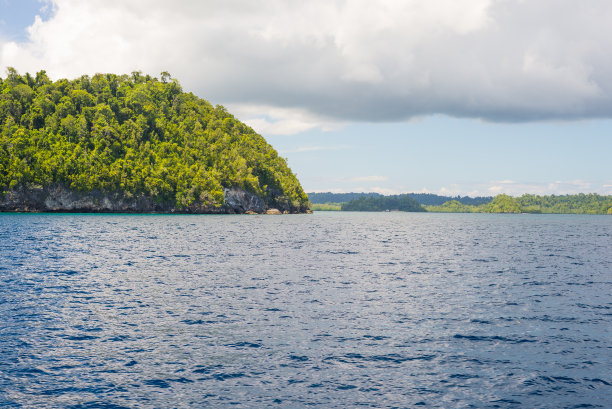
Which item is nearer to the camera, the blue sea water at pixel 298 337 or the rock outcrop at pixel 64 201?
the blue sea water at pixel 298 337

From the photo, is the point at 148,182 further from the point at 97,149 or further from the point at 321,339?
the point at 321,339

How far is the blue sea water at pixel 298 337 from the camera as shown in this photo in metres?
14.5

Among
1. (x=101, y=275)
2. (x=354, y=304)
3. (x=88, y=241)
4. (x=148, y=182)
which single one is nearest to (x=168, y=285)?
(x=101, y=275)

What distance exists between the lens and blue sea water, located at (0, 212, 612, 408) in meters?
14.5

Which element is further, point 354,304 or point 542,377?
point 354,304

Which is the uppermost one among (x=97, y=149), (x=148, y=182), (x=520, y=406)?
(x=97, y=149)

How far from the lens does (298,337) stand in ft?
67.5

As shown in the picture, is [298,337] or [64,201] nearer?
[298,337]

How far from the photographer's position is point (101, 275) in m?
37.1

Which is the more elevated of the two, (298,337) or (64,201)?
(64,201)

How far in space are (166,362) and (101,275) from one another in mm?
23311

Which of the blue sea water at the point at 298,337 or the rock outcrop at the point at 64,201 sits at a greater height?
the rock outcrop at the point at 64,201

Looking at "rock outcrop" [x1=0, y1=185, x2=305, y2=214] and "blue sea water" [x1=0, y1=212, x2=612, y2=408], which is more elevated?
"rock outcrop" [x1=0, y1=185, x2=305, y2=214]

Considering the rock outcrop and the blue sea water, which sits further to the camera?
the rock outcrop
